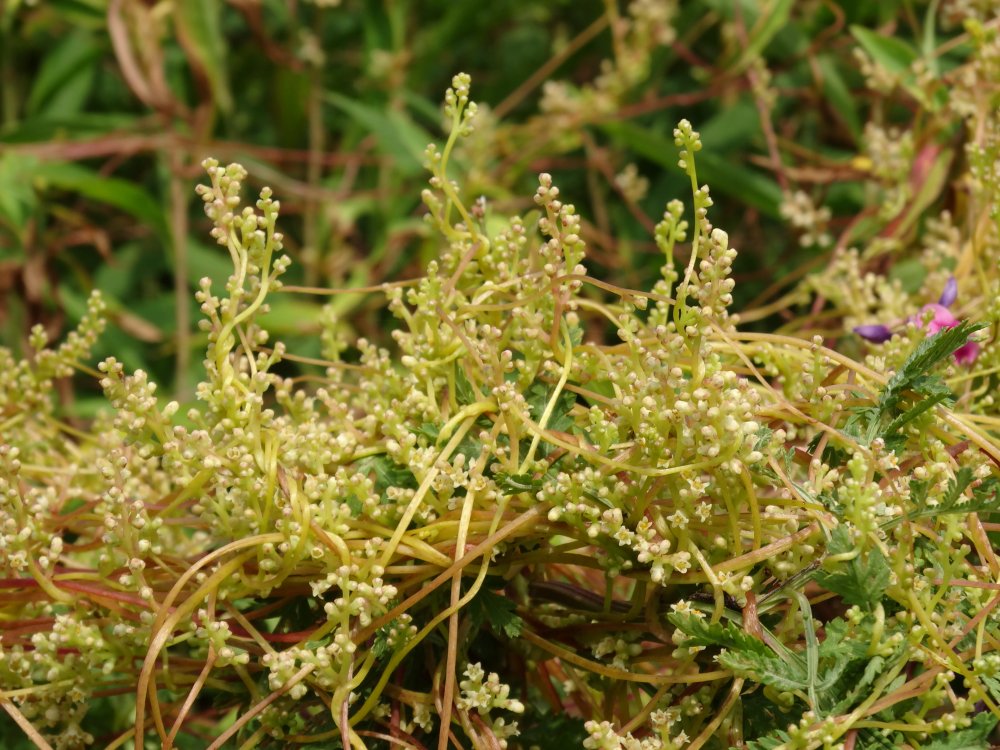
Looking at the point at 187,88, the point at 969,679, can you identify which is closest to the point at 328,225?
the point at 187,88

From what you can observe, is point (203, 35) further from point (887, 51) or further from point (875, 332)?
point (875, 332)

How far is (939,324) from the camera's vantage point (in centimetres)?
75

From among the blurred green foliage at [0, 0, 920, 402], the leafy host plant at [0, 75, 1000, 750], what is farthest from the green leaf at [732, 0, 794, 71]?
the leafy host plant at [0, 75, 1000, 750]

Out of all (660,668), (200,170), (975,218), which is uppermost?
(200,170)

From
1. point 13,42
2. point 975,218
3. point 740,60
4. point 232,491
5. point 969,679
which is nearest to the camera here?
point 969,679

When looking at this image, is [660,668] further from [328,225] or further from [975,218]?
[328,225]

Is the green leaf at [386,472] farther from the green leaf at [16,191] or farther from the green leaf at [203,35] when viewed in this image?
the green leaf at [203,35]

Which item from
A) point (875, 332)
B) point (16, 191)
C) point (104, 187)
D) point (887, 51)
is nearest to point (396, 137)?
point (104, 187)

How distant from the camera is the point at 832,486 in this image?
593 mm

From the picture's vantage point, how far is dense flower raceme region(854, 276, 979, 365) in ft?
2.43

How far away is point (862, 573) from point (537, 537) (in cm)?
19

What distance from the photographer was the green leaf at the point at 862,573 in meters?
0.54

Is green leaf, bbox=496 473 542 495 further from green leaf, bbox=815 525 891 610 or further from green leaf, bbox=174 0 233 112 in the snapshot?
green leaf, bbox=174 0 233 112

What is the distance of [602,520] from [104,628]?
0.33m
